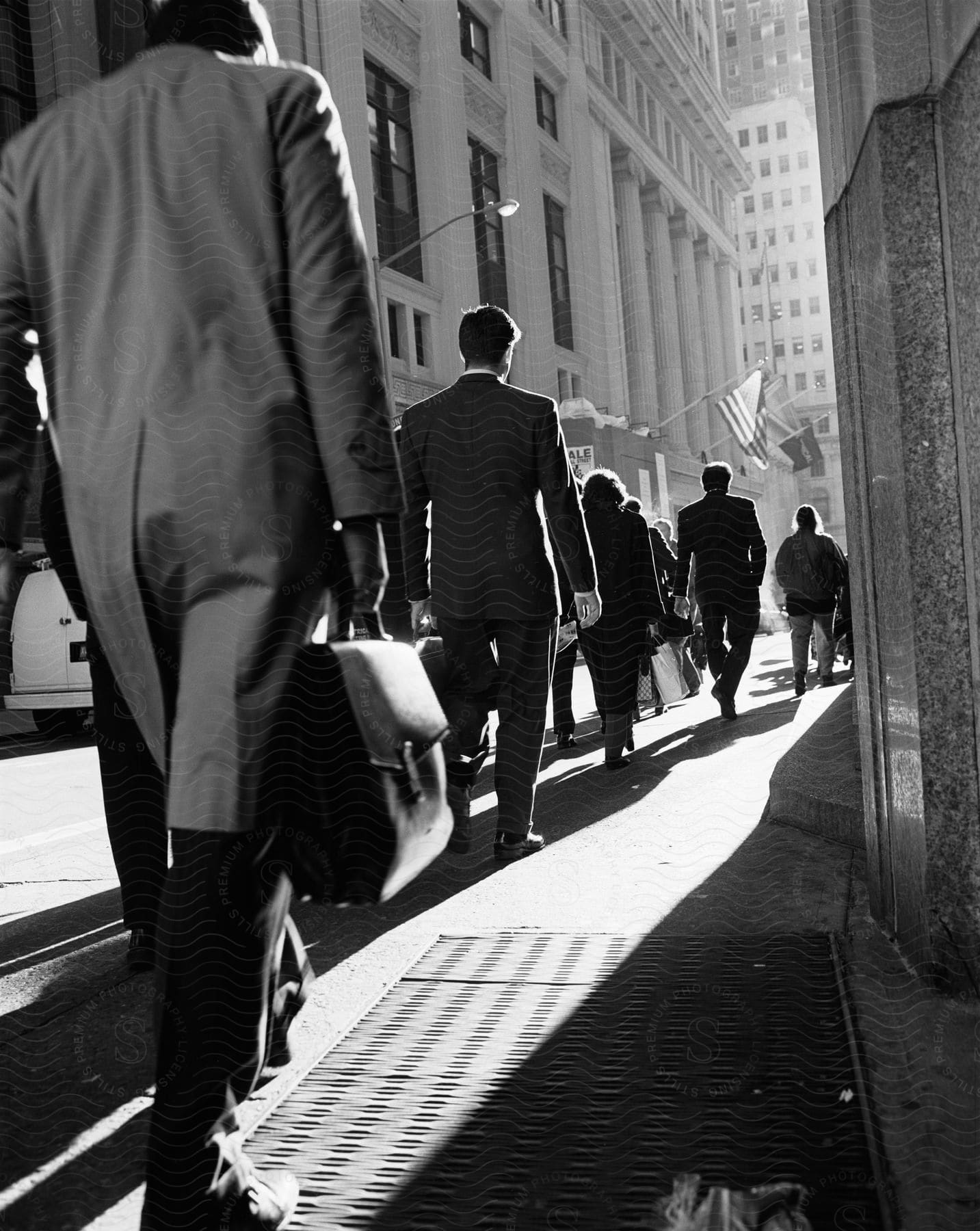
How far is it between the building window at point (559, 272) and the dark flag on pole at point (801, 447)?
4.95 meters

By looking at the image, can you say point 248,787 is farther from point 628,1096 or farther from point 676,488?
point 676,488

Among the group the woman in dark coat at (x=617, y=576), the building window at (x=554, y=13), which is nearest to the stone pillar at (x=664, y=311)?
the building window at (x=554, y=13)

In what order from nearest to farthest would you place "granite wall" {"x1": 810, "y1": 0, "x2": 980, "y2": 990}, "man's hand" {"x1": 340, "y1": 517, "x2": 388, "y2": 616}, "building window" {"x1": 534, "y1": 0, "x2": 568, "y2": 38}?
"man's hand" {"x1": 340, "y1": 517, "x2": 388, "y2": 616} → "granite wall" {"x1": 810, "y1": 0, "x2": 980, "y2": 990} → "building window" {"x1": 534, "y1": 0, "x2": 568, "y2": 38}

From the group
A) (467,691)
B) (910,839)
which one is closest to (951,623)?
(910,839)

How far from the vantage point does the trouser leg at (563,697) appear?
7066 mm

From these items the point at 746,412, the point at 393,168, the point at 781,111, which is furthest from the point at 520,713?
the point at 746,412

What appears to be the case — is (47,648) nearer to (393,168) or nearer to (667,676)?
(667,676)

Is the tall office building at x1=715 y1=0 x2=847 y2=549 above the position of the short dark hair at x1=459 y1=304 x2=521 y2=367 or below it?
above

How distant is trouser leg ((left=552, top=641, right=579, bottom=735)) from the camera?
278 inches

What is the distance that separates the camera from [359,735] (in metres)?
1.41

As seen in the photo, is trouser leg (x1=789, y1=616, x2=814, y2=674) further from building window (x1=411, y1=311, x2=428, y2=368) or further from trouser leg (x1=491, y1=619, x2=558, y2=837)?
building window (x1=411, y1=311, x2=428, y2=368)

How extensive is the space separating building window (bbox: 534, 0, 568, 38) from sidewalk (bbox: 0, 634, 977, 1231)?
14.4 metres

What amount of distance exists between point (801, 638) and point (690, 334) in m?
34.2

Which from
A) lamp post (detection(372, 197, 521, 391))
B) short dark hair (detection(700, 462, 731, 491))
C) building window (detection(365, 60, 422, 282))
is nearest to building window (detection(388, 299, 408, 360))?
building window (detection(365, 60, 422, 282))
